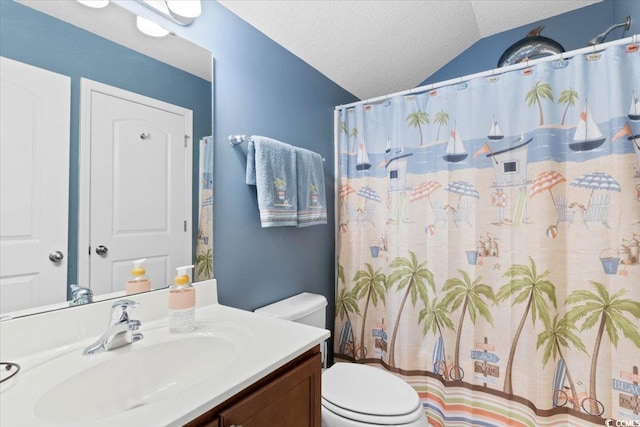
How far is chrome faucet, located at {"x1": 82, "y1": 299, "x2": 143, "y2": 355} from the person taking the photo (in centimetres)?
83

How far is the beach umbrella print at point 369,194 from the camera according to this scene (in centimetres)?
192

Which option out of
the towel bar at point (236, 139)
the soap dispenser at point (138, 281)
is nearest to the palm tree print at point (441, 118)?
the towel bar at point (236, 139)

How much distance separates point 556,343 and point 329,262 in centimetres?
125

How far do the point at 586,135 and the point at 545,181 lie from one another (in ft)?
0.80

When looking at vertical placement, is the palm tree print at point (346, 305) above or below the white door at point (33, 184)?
below

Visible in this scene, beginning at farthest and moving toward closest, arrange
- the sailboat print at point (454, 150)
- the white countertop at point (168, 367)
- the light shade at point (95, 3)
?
the sailboat print at point (454, 150)
the light shade at point (95, 3)
the white countertop at point (168, 367)

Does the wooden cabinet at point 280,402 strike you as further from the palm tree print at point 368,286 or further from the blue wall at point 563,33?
the blue wall at point 563,33

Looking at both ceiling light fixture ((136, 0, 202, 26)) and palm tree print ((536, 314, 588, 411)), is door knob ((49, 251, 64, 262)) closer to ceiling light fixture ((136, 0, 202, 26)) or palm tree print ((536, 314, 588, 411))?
ceiling light fixture ((136, 0, 202, 26))

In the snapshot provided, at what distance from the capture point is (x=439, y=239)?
1.68 meters

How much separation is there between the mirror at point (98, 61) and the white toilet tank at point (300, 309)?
43 centimetres

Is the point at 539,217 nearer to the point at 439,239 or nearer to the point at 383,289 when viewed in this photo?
the point at 439,239


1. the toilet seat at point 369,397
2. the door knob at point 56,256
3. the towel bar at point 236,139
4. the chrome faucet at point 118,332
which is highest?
the towel bar at point 236,139

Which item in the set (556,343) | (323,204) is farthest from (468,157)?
(556,343)

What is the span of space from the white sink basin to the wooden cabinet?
86 millimetres
